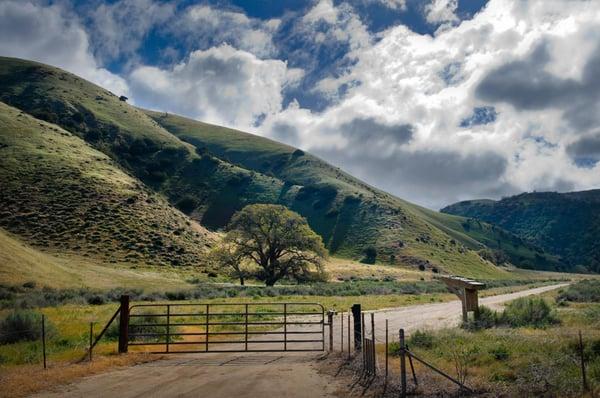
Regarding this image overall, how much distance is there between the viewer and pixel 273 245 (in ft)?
210

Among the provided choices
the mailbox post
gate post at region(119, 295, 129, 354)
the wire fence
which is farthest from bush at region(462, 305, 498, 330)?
gate post at region(119, 295, 129, 354)

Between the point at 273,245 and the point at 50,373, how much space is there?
164 feet

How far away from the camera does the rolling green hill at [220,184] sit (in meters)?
112

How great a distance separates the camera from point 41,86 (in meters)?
132

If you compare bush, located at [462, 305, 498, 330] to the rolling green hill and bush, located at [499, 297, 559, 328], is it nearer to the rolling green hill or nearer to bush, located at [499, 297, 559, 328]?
bush, located at [499, 297, 559, 328]

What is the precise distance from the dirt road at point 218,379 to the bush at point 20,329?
20.8 feet

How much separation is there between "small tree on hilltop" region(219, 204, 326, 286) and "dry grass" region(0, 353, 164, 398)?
45.3 meters

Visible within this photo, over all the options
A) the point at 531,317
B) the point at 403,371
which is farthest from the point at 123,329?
the point at 531,317

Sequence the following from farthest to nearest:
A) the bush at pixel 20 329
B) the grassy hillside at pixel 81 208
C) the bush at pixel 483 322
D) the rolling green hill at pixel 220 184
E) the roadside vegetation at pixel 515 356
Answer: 1. the rolling green hill at pixel 220 184
2. the grassy hillside at pixel 81 208
3. the bush at pixel 483 322
4. the bush at pixel 20 329
5. the roadside vegetation at pixel 515 356

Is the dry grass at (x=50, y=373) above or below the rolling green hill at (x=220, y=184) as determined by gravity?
below

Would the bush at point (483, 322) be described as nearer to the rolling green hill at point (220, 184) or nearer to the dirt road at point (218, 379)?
the dirt road at point (218, 379)

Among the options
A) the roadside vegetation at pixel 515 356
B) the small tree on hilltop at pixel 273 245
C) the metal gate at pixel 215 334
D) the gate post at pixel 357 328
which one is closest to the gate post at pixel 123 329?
the metal gate at pixel 215 334

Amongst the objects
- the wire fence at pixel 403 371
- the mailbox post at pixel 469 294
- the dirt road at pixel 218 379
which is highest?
the mailbox post at pixel 469 294

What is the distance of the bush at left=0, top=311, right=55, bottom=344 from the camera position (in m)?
18.9
